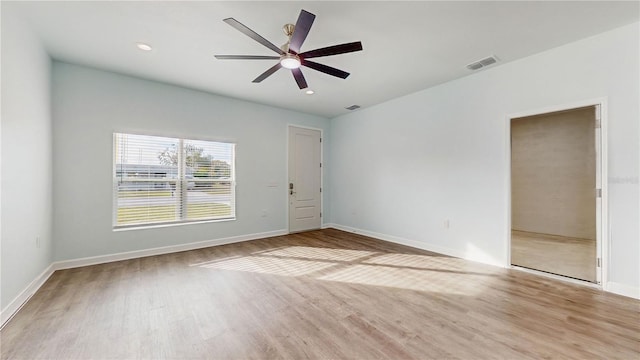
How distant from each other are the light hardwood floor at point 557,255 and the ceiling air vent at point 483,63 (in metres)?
2.88

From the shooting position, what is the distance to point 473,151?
384cm

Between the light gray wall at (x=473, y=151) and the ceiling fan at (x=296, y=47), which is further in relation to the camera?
the light gray wall at (x=473, y=151)

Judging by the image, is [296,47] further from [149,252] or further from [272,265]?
[149,252]

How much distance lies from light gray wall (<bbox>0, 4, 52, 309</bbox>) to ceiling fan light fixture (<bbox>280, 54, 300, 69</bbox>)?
2.43m

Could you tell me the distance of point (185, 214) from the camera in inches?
174

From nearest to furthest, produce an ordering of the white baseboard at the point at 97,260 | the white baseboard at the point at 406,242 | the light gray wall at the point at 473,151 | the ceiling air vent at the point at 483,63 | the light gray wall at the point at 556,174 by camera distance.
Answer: the white baseboard at the point at 97,260 < the light gray wall at the point at 473,151 < the ceiling air vent at the point at 483,63 < the white baseboard at the point at 406,242 < the light gray wall at the point at 556,174

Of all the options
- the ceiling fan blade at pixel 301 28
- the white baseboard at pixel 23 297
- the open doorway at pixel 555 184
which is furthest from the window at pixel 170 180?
the open doorway at pixel 555 184

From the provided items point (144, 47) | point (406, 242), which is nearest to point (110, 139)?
point (144, 47)

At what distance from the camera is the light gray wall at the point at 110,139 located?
11.4 ft

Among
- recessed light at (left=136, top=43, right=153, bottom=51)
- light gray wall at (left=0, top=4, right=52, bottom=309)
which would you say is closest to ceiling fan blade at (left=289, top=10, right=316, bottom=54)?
recessed light at (left=136, top=43, right=153, bottom=51)

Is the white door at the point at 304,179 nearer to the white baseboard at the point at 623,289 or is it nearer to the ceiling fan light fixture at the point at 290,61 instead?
the ceiling fan light fixture at the point at 290,61

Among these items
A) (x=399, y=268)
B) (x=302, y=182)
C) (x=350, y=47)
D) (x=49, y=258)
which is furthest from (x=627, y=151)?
(x=49, y=258)

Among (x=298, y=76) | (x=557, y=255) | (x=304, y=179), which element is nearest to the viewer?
(x=298, y=76)

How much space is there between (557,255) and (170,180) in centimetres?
650
